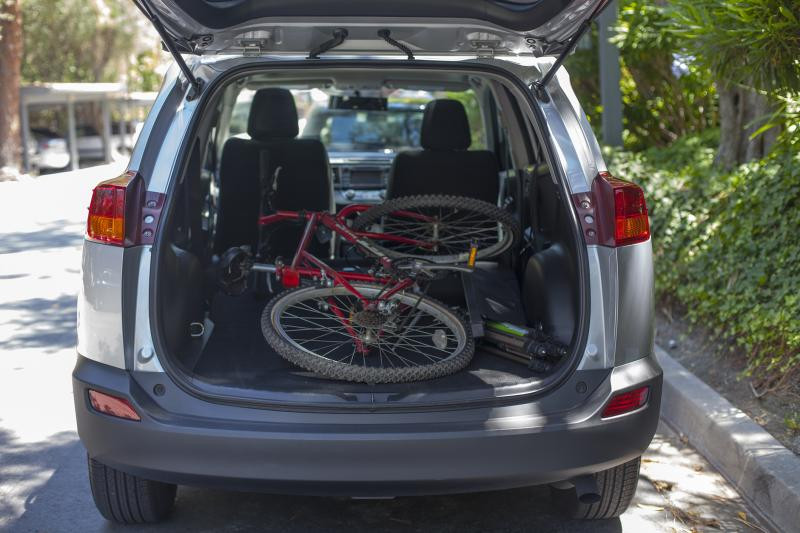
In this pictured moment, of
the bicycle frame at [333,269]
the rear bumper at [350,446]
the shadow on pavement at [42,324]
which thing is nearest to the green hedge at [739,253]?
the bicycle frame at [333,269]

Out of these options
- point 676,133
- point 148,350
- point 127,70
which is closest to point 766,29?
point 148,350

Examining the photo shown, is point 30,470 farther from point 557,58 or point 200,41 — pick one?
point 557,58

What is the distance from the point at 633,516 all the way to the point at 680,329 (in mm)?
2815

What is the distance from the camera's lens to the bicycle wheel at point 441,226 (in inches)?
192

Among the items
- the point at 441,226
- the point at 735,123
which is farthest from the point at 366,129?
the point at 441,226

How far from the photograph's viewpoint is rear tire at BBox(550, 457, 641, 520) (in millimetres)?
3904

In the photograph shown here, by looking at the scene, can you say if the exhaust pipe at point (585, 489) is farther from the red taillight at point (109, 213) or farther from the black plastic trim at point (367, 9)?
the red taillight at point (109, 213)

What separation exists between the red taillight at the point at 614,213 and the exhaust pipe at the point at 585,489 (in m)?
0.83

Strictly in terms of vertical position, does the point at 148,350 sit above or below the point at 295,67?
below

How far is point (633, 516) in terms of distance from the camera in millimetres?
4242

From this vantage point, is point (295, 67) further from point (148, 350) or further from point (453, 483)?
point (453, 483)

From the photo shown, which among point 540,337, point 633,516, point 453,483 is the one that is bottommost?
point 633,516

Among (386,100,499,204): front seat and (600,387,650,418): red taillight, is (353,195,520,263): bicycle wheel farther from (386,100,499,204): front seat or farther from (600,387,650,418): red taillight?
(600,387,650,418): red taillight

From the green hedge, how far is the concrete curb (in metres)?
0.37
